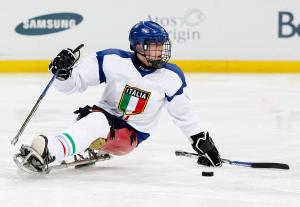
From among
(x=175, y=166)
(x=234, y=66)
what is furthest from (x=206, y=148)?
(x=234, y=66)

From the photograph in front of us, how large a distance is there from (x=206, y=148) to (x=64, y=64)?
31.1 inches

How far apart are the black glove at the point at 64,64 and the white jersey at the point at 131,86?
0.10 meters

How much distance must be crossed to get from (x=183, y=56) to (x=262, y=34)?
39.6 inches

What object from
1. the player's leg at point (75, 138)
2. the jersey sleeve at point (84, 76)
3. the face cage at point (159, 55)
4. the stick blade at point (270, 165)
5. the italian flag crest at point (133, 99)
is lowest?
the stick blade at point (270, 165)

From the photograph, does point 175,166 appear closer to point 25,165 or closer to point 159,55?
point 159,55

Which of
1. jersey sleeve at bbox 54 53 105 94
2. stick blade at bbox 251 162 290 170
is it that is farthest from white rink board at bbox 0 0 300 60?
jersey sleeve at bbox 54 53 105 94

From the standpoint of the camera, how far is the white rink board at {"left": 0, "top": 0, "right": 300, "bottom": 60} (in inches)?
373

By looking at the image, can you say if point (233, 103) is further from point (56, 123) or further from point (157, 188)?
point (157, 188)

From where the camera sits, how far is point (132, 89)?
3.54 m

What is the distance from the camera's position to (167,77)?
3580 millimetres

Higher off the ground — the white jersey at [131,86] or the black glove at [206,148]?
the white jersey at [131,86]

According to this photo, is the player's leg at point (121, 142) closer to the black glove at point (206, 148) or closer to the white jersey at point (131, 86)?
the white jersey at point (131, 86)

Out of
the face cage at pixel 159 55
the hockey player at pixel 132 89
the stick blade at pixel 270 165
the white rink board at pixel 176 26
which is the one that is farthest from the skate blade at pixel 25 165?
the white rink board at pixel 176 26

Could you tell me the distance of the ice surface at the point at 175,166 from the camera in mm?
2977
